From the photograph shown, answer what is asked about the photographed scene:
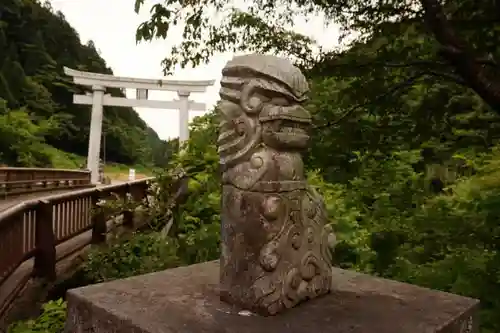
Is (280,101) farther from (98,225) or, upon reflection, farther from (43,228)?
(98,225)

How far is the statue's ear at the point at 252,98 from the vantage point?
2285 mm

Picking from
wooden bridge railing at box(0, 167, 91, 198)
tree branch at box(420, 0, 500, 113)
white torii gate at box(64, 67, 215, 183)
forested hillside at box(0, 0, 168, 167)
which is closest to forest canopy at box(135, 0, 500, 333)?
tree branch at box(420, 0, 500, 113)

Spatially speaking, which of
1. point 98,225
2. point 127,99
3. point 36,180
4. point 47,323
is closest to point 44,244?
point 47,323

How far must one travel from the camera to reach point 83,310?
A: 2373 millimetres

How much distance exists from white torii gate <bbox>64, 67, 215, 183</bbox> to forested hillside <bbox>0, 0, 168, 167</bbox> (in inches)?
72.0

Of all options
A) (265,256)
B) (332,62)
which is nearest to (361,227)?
(332,62)

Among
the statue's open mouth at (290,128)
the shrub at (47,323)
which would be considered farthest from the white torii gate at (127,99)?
the statue's open mouth at (290,128)

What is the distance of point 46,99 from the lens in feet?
74.9

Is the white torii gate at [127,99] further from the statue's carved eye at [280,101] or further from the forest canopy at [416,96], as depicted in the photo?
the statue's carved eye at [280,101]

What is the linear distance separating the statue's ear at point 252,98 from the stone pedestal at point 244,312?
3.27ft

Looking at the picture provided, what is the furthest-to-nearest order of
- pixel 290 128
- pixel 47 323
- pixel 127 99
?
pixel 127 99 < pixel 47 323 < pixel 290 128

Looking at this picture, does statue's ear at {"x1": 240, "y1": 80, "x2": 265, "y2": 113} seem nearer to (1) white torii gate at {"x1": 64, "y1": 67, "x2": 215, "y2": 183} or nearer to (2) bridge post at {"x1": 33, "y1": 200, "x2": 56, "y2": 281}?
(2) bridge post at {"x1": 33, "y1": 200, "x2": 56, "y2": 281}

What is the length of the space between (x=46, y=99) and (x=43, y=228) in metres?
20.6

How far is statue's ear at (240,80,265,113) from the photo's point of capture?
7.50 ft
